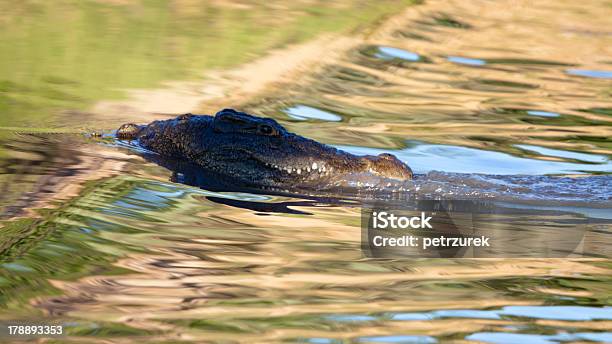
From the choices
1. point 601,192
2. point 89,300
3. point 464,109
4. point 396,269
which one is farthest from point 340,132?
point 89,300

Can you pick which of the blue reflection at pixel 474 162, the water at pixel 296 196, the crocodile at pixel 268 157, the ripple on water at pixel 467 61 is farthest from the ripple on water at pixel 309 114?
the ripple on water at pixel 467 61

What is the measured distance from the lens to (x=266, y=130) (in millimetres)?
5820

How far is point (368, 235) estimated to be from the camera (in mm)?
4676

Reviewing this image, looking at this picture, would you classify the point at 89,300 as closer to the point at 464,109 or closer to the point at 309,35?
the point at 464,109

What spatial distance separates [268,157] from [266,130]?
0.15 metres

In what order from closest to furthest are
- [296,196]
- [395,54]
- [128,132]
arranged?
[296,196] < [128,132] < [395,54]

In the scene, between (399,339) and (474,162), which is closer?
(399,339)

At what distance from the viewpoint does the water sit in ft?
11.6

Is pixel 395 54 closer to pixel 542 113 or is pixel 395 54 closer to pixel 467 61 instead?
pixel 467 61

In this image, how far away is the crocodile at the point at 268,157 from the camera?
18.9 ft

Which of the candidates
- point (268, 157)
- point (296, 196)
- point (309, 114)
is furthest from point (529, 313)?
point (309, 114)

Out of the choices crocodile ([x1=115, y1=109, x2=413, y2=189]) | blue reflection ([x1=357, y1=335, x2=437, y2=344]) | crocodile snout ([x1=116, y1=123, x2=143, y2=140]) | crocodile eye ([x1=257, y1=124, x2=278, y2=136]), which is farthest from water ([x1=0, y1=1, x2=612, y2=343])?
crocodile eye ([x1=257, y1=124, x2=278, y2=136])

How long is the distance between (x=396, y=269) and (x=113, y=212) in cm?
128

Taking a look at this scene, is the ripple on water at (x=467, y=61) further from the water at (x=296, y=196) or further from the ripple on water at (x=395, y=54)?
the ripple on water at (x=395, y=54)
